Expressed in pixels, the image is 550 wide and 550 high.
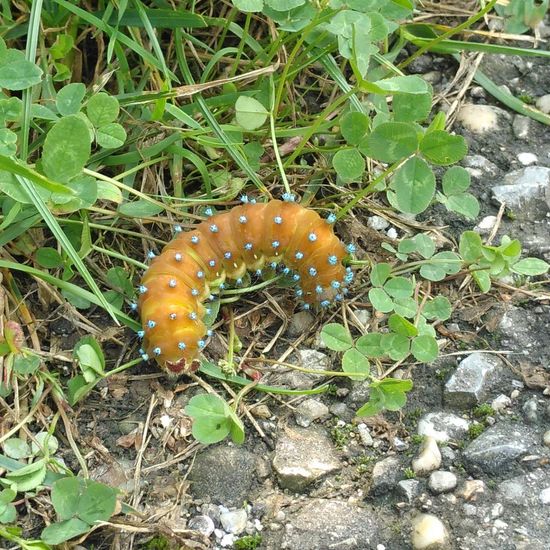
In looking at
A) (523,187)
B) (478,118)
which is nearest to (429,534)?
(523,187)

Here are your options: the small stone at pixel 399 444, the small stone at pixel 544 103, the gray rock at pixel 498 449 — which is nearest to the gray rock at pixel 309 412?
the small stone at pixel 399 444

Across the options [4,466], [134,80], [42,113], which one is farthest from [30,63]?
[4,466]

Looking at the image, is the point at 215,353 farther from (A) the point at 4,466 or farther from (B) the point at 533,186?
(B) the point at 533,186

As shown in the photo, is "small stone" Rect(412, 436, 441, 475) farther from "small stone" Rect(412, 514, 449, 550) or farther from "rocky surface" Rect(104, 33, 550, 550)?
"small stone" Rect(412, 514, 449, 550)

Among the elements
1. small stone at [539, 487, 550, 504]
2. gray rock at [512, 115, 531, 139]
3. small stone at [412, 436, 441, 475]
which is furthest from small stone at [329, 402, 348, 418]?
gray rock at [512, 115, 531, 139]

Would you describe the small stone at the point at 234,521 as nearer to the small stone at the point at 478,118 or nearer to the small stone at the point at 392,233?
the small stone at the point at 392,233
